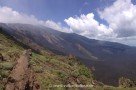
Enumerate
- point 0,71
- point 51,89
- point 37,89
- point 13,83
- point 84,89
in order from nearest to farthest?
1. point 13,83
2. point 37,89
3. point 0,71
4. point 51,89
5. point 84,89

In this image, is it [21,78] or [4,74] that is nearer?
[21,78]

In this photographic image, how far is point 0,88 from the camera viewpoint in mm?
21422

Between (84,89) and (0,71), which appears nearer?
(0,71)

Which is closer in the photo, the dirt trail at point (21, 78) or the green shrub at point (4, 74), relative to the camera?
the dirt trail at point (21, 78)

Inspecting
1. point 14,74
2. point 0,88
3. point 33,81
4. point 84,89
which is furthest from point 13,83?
point 84,89

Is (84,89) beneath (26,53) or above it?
beneath

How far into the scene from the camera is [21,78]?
1688 centimetres

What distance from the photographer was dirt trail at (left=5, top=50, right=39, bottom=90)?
16562 millimetres

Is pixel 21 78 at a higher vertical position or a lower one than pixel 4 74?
lower

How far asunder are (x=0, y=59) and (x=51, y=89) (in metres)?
10.4

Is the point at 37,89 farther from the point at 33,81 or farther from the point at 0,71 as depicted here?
the point at 0,71

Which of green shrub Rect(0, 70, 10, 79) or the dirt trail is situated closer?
the dirt trail

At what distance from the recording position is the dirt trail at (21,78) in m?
16.6

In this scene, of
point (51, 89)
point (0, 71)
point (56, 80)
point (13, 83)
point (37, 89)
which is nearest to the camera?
point (13, 83)
